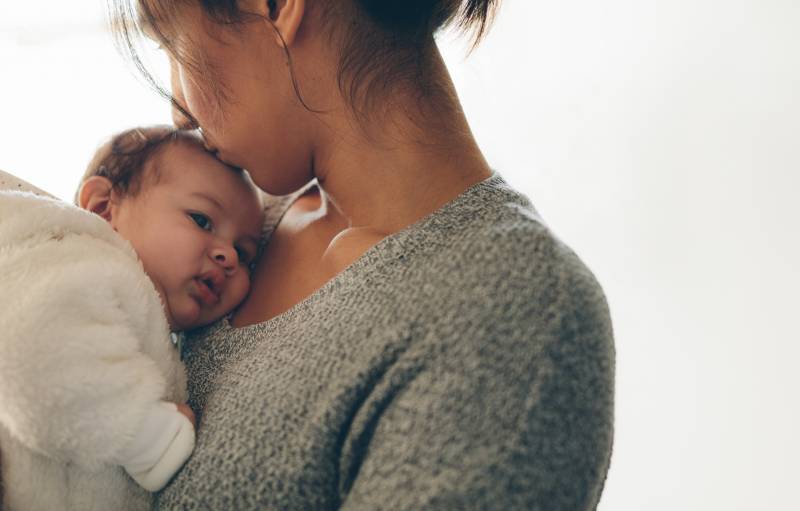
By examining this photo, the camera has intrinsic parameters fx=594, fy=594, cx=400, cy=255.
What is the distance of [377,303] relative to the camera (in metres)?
0.57

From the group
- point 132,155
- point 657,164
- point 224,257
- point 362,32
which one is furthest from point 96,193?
point 657,164

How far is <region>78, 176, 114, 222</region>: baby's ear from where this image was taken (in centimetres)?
82

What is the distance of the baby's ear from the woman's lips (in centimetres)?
17

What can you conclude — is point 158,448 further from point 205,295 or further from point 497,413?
point 497,413

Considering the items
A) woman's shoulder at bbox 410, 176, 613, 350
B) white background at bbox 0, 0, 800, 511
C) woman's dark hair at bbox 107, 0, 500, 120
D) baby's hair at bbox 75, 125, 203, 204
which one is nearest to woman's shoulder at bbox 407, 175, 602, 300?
woman's shoulder at bbox 410, 176, 613, 350

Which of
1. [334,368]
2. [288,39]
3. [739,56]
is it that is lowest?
[334,368]

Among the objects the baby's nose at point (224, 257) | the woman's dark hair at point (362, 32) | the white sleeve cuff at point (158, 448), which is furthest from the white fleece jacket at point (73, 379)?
the woman's dark hair at point (362, 32)

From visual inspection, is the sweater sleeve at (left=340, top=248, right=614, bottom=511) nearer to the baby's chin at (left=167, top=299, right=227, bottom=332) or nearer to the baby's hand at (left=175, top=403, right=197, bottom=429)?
the baby's hand at (left=175, top=403, right=197, bottom=429)

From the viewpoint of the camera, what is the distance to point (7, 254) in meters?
0.60

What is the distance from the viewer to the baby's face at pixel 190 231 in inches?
30.1

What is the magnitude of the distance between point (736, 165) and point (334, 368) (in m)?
1.15

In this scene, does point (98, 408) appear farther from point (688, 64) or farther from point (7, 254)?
point (688, 64)

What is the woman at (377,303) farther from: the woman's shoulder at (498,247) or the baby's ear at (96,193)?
the baby's ear at (96,193)

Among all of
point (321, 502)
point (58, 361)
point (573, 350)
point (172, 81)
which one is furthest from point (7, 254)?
point (573, 350)
